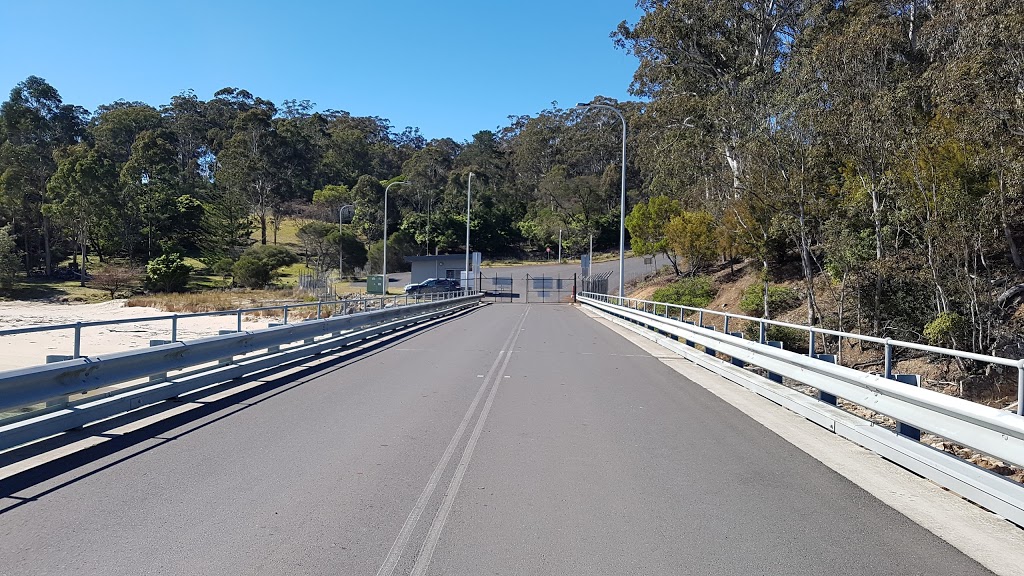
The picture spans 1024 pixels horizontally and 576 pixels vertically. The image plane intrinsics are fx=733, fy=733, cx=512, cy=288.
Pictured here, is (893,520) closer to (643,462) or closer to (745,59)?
(643,462)

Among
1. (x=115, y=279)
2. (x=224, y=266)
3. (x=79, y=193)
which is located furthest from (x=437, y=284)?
(x=79, y=193)

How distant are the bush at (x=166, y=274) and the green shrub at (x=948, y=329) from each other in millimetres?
61551

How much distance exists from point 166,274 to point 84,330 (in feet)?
113

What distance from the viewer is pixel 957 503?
5.82 meters

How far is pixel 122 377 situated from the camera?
8445mm

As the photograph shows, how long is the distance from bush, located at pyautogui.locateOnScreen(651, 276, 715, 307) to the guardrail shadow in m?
30.5

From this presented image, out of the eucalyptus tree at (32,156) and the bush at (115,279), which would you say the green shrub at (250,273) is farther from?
the eucalyptus tree at (32,156)

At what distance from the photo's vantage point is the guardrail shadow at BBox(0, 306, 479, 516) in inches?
238

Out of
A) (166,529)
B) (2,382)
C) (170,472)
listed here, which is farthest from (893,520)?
(2,382)

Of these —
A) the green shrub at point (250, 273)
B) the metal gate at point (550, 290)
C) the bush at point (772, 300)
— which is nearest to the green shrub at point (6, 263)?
the green shrub at point (250, 273)

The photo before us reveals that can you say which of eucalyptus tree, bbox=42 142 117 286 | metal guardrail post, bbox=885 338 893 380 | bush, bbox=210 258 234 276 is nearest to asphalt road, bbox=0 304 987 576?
metal guardrail post, bbox=885 338 893 380

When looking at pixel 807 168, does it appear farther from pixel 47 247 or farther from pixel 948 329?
pixel 47 247

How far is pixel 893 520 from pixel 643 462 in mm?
2273

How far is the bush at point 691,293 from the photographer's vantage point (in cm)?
4106
